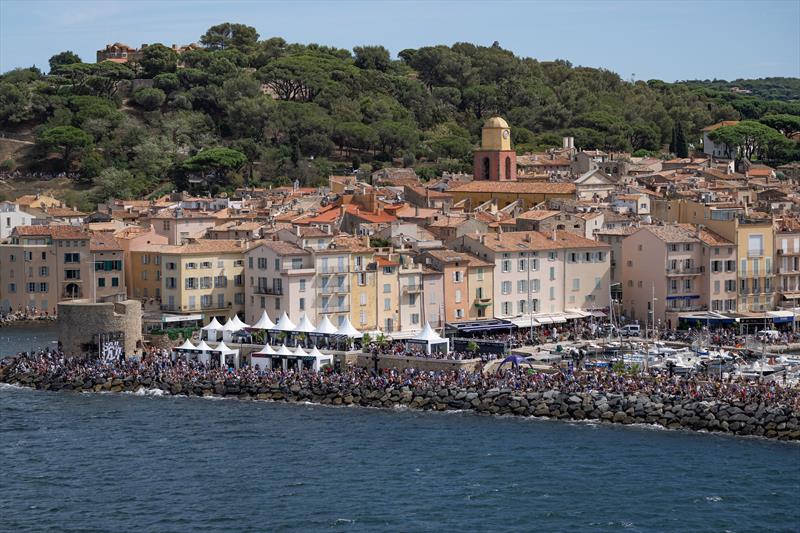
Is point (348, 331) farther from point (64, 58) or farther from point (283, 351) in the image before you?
point (64, 58)

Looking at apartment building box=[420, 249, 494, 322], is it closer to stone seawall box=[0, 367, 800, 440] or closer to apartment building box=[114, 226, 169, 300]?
stone seawall box=[0, 367, 800, 440]

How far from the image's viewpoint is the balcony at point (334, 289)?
49.8 metres

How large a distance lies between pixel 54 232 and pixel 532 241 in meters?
19.7

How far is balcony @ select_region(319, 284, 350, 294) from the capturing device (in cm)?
4981

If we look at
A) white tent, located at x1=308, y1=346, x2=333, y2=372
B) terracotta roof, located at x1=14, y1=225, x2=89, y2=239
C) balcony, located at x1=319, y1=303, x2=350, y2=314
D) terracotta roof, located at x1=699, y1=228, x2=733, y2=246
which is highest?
terracotta roof, located at x1=14, y1=225, x2=89, y2=239

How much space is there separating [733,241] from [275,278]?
16629 millimetres

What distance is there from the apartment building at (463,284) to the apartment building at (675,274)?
5.91 meters

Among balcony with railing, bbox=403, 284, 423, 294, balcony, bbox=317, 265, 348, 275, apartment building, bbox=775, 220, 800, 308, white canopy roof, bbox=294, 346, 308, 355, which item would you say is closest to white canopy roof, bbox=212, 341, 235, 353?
white canopy roof, bbox=294, 346, 308, 355

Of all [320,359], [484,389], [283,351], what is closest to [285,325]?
[283,351]

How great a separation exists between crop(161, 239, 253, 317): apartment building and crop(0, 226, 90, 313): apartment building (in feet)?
30.0

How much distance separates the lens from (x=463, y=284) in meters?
51.6

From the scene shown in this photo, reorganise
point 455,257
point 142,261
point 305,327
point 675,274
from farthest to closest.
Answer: point 142,261 < point 675,274 < point 455,257 < point 305,327

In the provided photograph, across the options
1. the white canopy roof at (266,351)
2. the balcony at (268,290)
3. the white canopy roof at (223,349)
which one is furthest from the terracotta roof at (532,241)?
A: the white canopy roof at (223,349)

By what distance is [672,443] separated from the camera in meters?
38.5
